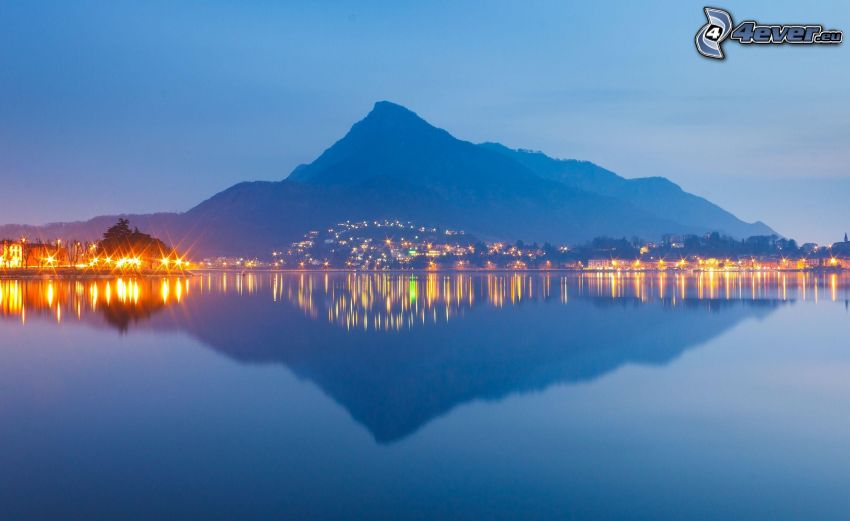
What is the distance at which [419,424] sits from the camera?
53.4 feet

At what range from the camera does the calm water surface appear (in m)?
10.9

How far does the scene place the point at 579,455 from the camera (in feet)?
44.5

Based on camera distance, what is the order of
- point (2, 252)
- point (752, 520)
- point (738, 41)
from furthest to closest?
1. point (2, 252)
2. point (738, 41)
3. point (752, 520)

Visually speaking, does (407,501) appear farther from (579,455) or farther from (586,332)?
(586,332)

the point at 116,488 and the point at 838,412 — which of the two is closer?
the point at 116,488

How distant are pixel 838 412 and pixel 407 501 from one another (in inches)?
461

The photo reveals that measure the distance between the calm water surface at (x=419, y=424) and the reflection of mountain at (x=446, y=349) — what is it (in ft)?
0.48

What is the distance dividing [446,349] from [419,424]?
1324 centimetres

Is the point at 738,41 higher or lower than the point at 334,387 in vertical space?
higher

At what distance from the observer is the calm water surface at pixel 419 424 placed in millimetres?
10906

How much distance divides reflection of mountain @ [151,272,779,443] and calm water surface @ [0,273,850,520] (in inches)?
5.8

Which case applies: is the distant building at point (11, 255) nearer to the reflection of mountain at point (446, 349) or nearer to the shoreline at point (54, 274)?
the shoreline at point (54, 274)

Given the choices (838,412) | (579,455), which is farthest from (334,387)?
(838,412)

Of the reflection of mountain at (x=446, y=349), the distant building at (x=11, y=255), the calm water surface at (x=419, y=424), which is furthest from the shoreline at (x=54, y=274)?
the calm water surface at (x=419, y=424)
